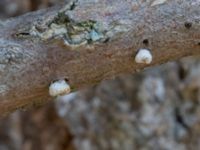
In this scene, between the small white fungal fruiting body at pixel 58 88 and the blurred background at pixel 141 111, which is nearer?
the small white fungal fruiting body at pixel 58 88

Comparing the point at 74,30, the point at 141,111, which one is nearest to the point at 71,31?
the point at 74,30

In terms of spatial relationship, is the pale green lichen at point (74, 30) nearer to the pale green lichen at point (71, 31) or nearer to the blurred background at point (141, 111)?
the pale green lichen at point (71, 31)

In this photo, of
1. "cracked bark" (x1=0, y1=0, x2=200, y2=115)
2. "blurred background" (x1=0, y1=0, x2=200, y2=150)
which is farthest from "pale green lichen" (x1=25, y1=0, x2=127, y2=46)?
"blurred background" (x1=0, y1=0, x2=200, y2=150)

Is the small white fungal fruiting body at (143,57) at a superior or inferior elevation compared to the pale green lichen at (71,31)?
inferior

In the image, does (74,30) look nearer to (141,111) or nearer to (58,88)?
(58,88)

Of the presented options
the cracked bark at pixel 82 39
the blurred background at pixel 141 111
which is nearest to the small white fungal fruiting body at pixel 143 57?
the cracked bark at pixel 82 39

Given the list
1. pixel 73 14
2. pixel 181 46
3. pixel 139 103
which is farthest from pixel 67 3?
pixel 139 103

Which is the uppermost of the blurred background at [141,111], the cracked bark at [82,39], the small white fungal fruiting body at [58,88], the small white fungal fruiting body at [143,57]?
the cracked bark at [82,39]

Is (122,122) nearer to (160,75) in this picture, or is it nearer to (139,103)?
(139,103)
